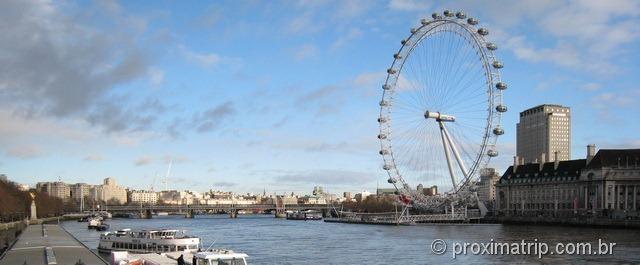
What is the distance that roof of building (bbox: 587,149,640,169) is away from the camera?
127 m

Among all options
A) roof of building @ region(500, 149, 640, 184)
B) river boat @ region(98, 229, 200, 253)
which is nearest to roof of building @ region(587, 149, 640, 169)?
roof of building @ region(500, 149, 640, 184)

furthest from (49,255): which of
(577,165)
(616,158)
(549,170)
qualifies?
(549,170)

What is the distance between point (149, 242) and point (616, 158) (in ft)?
308

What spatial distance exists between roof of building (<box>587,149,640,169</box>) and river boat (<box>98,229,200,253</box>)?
90.2m

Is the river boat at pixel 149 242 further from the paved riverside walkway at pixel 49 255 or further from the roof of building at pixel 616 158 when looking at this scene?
the roof of building at pixel 616 158

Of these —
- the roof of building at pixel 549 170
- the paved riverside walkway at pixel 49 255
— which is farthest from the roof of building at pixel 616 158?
the paved riverside walkway at pixel 49 255

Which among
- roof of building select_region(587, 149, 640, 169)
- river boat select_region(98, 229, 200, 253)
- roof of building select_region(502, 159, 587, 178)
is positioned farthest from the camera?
roof of building select_region(502, 159, 587, 178)

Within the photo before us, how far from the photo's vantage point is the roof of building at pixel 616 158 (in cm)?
12675

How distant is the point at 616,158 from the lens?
127875 millimetres

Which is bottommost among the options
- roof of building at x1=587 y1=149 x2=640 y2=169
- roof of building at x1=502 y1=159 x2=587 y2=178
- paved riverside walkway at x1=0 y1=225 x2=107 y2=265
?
paved riverside walkway at x1=0 y1=225 x2=107 y2=265

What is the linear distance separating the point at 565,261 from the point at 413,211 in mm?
128917

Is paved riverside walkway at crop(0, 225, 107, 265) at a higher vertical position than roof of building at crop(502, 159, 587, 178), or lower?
lower

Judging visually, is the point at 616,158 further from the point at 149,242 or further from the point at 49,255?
the point at 49,255

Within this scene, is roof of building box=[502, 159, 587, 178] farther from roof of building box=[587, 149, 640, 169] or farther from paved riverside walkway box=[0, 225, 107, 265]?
paved riverside walkway box=[0, 225, 107, 265]
